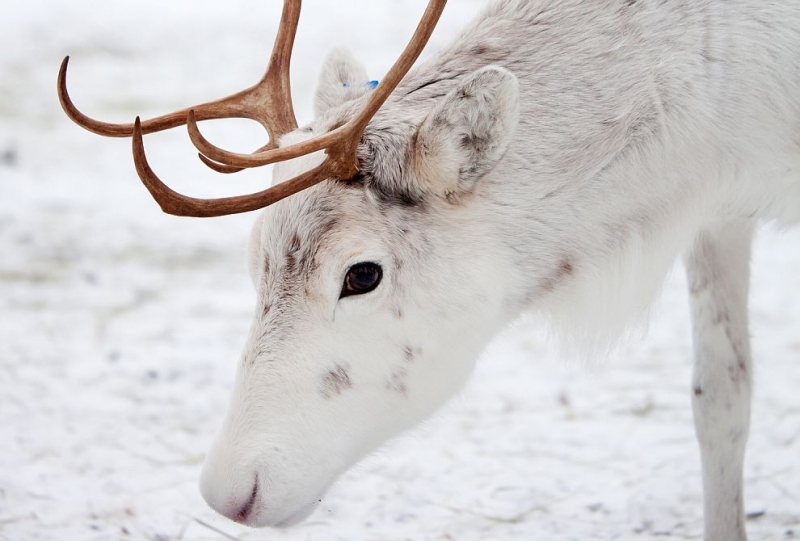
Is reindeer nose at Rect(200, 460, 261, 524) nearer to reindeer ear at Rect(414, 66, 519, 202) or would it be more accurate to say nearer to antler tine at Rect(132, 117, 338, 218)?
antler tine at Rect(132, 117, 338, 218)

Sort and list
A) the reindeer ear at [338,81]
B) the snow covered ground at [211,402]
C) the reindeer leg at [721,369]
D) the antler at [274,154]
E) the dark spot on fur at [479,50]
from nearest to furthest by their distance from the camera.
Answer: the antler at [274,154] < the dark spot on fur at [479,50] < the reindeer ear at [338,81] < the reindeer leg at [721,369] < the snow covered ground at [211,402]

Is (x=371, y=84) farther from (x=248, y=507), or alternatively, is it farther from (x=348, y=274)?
(x=248, y=507)

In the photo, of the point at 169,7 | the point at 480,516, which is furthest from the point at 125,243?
the point at 169,7

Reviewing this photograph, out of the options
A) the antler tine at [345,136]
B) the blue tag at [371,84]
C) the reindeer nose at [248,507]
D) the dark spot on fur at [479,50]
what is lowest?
the reindeer nose at [248,507]

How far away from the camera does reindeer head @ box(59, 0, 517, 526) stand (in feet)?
8.23

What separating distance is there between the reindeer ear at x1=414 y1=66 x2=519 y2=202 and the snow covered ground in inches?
31.1

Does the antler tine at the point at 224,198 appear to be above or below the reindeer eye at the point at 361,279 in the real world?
above

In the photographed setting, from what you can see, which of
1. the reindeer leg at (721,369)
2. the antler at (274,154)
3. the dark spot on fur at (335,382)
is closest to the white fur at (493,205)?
the dark spot on fur at (335,382)

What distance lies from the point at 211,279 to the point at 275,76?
10.9ft

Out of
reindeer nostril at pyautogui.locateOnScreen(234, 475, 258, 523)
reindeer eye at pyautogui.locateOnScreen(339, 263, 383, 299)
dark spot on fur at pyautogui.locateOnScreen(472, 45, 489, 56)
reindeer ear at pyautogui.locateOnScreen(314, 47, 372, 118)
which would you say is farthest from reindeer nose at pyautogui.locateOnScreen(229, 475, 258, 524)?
dark spot on fur at pyautogui.locateOnScreen(472, 45, 489, 56)

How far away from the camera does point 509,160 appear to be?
8.93 ft

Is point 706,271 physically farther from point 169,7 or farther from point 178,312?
point 169,7

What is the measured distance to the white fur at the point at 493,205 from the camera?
2.56 meters

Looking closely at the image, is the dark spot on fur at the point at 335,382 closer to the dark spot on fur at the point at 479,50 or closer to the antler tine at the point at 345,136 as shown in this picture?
the antler tine at the point at 345,136
